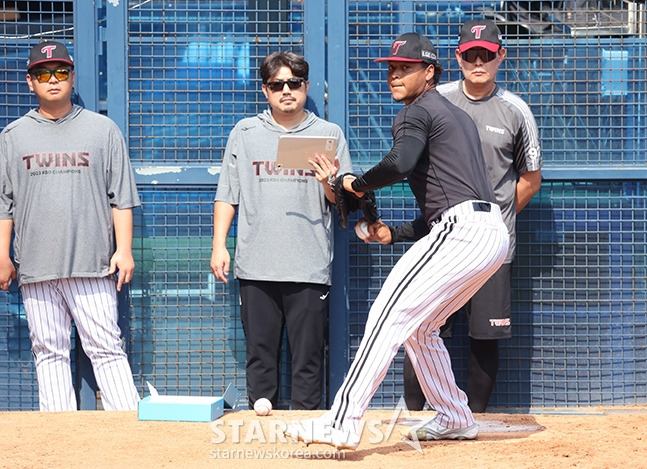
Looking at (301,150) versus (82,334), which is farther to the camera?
(82,334)

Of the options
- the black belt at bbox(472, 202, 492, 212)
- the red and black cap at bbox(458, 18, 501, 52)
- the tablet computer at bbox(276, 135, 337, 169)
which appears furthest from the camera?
the red and black cap at bbox(458, 18, 501, 52)

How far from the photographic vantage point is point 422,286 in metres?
5.12

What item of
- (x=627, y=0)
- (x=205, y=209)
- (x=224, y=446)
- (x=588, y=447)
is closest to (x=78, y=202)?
(x=205, y=209)

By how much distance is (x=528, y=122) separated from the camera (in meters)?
6.79

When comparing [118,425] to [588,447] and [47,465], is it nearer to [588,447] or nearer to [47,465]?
[47,465]

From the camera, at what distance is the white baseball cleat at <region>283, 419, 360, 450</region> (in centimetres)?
496

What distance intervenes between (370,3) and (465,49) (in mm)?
1021

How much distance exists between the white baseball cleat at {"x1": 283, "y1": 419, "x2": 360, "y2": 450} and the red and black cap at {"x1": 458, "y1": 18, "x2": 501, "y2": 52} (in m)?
2.73

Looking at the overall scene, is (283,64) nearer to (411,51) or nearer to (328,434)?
(411,51)

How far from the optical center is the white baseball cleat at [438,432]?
5547 millimetres

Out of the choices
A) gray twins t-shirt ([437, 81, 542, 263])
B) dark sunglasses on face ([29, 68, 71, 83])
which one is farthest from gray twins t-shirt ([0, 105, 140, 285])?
gray twins t-shirt ([437, 81, 542, 263])

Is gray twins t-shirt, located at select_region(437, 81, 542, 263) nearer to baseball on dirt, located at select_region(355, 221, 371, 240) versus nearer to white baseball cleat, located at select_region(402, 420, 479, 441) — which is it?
baseball on dirt, located at select_region(355, 221, 371, 240)

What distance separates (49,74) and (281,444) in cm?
297

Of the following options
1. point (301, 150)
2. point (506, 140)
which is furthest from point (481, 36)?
point (301, 150)
